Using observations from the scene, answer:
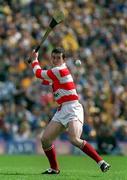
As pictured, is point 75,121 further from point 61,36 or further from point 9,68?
point 61,36

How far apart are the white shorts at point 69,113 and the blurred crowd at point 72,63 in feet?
26.1

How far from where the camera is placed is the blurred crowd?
22.5 m

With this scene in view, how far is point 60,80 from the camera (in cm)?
1248

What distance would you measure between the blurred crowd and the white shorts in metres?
7.95

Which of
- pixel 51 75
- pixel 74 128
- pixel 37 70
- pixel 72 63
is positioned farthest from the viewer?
pixel 72 63

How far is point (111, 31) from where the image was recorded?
27.6m

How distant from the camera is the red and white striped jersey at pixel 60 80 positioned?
12.4m

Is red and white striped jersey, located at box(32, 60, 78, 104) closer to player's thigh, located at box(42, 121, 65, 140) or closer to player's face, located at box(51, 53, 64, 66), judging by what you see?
player's face, located at box(51, 53, 64, 66)

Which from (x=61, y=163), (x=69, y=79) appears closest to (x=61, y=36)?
(x=61, y=163)

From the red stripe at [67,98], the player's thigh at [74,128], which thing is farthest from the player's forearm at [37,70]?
the player's thigh at [74,128]

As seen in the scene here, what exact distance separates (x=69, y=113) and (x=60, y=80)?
0.56 meters

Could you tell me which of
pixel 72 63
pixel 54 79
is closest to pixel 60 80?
pixel 54 79

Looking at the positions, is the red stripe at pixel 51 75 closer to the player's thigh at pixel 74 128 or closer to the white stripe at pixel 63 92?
the white stripe at pixel 63 92

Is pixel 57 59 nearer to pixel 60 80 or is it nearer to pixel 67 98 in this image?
pixel 60 80
